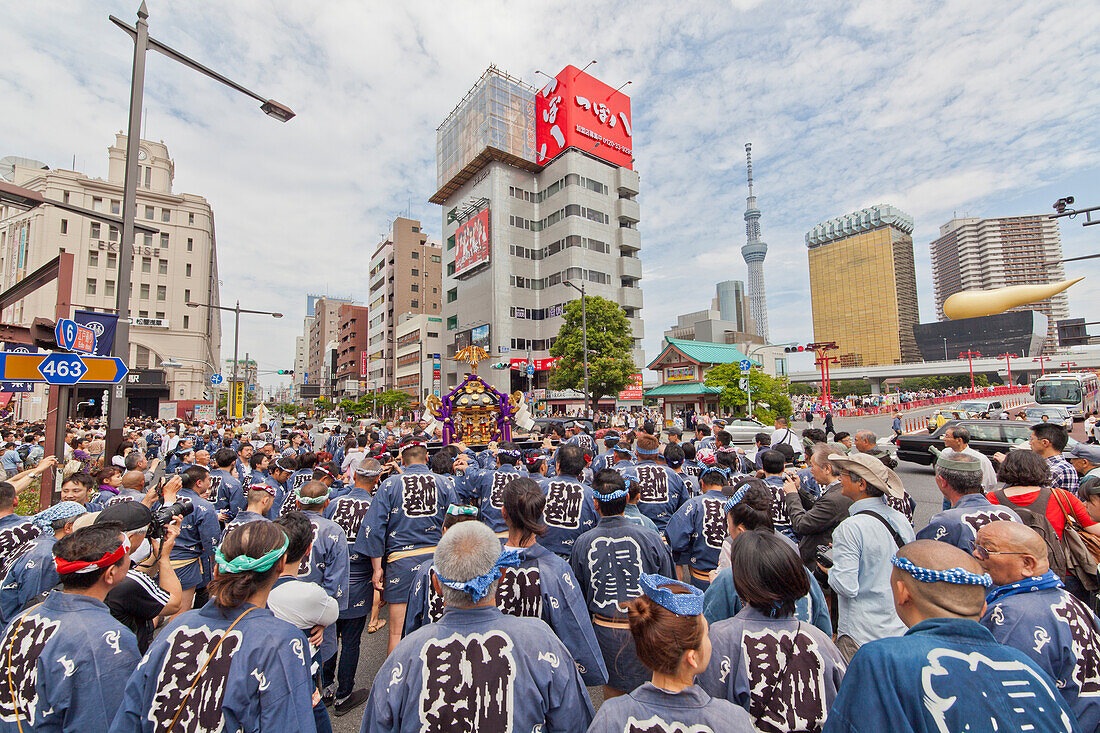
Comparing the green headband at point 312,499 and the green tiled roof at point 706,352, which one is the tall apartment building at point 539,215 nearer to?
the green tiled roof at point 706,352

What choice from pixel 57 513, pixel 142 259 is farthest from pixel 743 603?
pixel 142 259

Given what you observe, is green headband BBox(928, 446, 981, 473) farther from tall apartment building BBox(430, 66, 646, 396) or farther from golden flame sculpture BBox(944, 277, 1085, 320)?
tall apartment building BBox(430, 66, 646, 396)

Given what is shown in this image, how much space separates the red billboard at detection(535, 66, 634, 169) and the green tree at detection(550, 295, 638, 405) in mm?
23176

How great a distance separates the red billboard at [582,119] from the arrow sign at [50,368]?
163 feet

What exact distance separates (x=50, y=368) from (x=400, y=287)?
69.4 meters

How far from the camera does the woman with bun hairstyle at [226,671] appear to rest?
218 cm

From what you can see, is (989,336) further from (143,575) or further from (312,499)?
(143,575)

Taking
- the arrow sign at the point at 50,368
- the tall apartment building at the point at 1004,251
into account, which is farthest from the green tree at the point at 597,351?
the tall apartment building at the point at 1004,251

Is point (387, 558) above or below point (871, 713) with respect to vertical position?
below

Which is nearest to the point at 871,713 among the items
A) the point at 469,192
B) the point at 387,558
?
the point at 387,558

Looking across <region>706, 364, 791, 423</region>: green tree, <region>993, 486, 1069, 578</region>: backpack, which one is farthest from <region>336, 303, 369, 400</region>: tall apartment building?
<region>993, 486, 1069, 578</region>: backpack

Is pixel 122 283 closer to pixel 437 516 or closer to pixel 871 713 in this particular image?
pixel 437 516

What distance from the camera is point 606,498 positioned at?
3.88m

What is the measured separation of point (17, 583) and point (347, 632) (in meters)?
2.27
